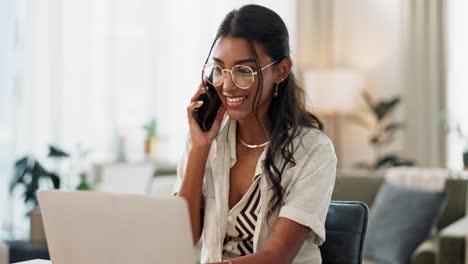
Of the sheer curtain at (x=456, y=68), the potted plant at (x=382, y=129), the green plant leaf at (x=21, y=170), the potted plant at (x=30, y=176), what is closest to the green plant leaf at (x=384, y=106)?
the potted plant at (x=382, y=129)

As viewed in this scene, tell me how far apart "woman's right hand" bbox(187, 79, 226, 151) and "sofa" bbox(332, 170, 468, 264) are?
4.59 ft

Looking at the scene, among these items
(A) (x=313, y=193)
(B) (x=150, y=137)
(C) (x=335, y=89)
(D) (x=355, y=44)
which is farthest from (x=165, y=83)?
(A) (x=313, y=193)

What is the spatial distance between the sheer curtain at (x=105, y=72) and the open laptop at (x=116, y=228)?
12.5 ft

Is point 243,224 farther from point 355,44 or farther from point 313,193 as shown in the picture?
point 355,44

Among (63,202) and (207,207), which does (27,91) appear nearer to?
(207,207)

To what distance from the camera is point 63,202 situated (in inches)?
53.1

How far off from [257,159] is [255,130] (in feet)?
0.27

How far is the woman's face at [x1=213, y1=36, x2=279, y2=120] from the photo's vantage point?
1.77 meters

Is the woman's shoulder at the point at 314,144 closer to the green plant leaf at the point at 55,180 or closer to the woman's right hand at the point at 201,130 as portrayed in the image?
the woman's right hand at the point at 201,130

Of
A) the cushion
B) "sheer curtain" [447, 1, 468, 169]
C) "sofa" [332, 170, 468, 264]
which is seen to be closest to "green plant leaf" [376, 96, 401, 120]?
"sheer curtain" [447, 1, 468, 169]

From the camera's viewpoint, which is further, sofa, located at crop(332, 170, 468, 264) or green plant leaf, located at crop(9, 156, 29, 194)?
green plant leaf, located at crop(9, 156, 29, 194)

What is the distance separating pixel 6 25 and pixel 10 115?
0.60 meters

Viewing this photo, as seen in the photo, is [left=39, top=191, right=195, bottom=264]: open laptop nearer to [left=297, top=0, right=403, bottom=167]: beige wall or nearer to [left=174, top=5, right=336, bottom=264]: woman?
[left=174, top=5, right=336, bottom=264]: woman

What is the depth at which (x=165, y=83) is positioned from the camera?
5680mm
